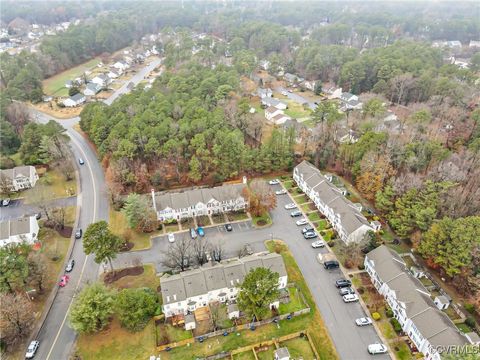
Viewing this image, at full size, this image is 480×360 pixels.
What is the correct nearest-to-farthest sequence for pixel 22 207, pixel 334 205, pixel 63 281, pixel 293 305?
1. pixel 293 305
2. pixel 63 281
3. pixel 334 205
4. pixel 22 207

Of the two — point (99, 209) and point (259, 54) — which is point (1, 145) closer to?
point (99, 209)

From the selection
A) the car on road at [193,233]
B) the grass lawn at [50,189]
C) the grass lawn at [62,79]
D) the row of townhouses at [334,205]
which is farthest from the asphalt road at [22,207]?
the grass lawn at [62,79]

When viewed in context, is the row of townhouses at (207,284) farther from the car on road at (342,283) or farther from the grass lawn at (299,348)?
the car on road at (342,283)

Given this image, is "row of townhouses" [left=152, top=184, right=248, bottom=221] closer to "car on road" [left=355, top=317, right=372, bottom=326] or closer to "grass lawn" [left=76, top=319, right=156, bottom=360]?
"grass lawn" [left=76, top=319, right=156, bottom=360]

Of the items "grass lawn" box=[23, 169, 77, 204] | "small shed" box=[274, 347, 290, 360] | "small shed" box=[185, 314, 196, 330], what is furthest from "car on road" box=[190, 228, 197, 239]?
"grass lawn" box=[23, 169, 77, 204]

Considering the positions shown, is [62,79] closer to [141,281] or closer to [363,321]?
[141,281]

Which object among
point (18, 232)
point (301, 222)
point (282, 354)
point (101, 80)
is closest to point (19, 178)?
point (18, 232)

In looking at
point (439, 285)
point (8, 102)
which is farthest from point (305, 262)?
point (8, 102)
